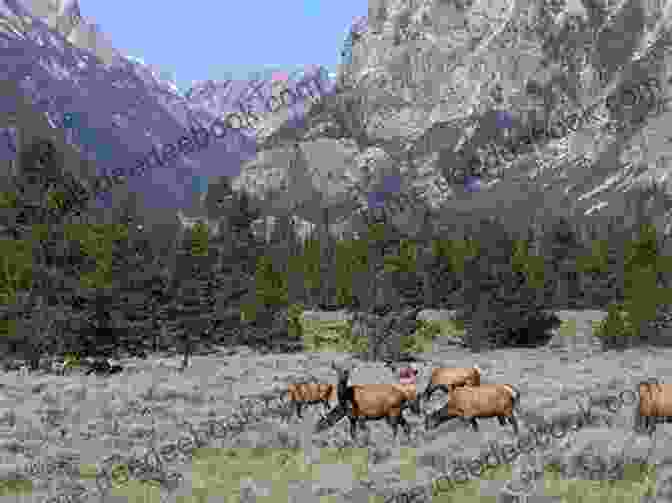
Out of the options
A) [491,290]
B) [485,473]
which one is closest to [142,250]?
[491,290]

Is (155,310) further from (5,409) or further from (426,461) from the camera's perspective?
(426,461)

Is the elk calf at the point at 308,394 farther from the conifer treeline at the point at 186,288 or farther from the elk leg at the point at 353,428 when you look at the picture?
the conifer treeline at the point at 186,288

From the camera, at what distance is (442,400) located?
22375 millimetres

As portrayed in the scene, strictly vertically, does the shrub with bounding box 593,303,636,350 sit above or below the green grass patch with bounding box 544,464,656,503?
above

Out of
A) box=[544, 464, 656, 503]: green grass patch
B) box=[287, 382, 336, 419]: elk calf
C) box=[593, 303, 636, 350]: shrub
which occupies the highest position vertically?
box=[593, 303, 636, 350]: shrub

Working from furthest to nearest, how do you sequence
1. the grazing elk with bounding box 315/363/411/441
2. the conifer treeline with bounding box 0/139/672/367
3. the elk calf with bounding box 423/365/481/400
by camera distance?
the conifer treeline with bounding box 0/139/672/367
the elk calf with bounding box 423/365/481/400
the grazing elk with bounding box 315/363/411/441

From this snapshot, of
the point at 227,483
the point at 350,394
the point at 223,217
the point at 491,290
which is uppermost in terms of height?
the point at 223,217

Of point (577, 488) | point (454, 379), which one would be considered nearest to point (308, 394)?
point (454, 379)

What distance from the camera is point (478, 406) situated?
17.1 metres

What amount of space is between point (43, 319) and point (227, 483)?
28.1 metres

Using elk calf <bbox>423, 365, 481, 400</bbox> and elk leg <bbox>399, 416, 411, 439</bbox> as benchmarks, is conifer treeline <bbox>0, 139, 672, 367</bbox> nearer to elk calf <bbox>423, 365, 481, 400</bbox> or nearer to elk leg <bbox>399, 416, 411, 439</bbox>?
elk calf <bbox>423, 365, 481, 400</bbox>

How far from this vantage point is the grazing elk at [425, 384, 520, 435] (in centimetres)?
1709

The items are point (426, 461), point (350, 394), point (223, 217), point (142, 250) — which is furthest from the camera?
point (223, 217)

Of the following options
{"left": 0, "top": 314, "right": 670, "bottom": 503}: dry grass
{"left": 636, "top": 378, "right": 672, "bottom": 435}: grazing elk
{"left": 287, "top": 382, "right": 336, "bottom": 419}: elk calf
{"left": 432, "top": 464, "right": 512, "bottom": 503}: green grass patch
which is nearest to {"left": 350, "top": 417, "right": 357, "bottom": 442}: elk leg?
{"left": 0, "top": 314, "right": 670, "bottom": 503}: dry grass
